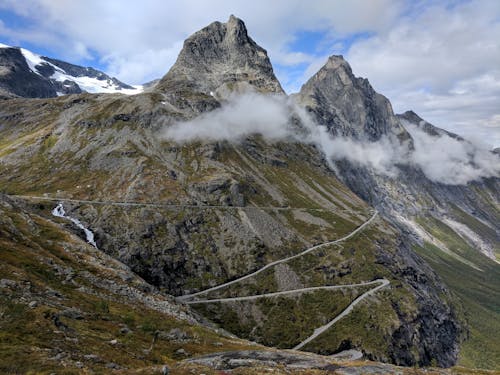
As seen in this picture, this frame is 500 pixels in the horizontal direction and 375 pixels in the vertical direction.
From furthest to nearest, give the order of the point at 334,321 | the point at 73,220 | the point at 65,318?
the point at 73,220 → the point at 334,321 → the point at 65,318

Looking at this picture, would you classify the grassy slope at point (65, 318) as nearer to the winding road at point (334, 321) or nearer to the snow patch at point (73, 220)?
the snow patch at point (73, 220)

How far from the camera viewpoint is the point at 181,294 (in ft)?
549

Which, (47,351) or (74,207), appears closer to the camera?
(47,351)

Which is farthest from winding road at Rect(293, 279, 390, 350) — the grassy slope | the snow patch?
the snow patch

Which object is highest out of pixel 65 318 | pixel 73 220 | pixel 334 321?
pixel 73 220

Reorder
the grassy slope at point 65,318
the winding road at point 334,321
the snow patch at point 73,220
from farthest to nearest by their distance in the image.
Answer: the snow patch at point 73,220 → the winding road at point 334,321 → the grassy slope at point 65,318

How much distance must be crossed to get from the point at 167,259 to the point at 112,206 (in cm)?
4431

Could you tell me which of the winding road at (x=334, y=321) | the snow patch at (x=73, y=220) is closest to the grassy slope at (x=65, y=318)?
the snow patch at (x=73, y=220)

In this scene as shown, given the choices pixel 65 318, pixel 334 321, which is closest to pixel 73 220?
pixel 334 321

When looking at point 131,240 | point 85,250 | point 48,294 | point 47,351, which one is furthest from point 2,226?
point 131,240

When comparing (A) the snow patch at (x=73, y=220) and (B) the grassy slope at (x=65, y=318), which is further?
(A) the snow patch at (x=73, y=220)

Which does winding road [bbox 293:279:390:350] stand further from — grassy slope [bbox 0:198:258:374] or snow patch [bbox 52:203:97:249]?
snow patch [bbox 52:203:97:249]

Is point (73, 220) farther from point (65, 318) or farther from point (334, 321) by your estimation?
point (65, 318)

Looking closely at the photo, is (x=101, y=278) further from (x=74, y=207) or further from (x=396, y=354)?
(x=396, y=354)
